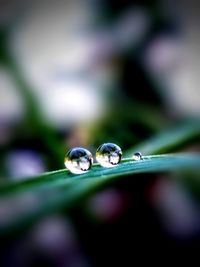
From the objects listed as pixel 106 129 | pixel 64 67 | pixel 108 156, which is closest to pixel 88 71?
pixel 64 67

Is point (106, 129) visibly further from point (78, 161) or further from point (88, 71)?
point (78, 161)

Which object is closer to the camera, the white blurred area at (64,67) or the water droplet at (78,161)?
the water droplet at (78,161)

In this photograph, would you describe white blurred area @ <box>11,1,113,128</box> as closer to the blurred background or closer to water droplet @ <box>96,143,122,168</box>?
the blurred background

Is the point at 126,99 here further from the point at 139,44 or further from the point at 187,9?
the point at 187,9

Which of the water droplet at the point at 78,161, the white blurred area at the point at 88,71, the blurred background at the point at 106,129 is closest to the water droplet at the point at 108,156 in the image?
the water droplet at the point at 78,161

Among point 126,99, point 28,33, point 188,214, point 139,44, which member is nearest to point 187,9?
point 28,33

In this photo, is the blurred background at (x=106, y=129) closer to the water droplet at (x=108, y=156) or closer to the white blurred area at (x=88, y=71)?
the white blurred area at (x=88, y=71)
